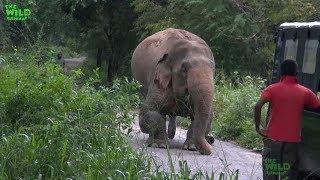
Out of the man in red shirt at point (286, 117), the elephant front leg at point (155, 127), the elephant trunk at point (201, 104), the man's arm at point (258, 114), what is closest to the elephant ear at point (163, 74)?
the elephant front leg at point (155, 127)

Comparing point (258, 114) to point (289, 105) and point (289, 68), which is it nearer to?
point (289, 105)

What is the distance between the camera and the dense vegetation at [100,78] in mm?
8297

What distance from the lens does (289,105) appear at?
8.62 m

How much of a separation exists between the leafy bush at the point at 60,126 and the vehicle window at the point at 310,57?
2271 millimetres

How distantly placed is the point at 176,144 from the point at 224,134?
12.1ft

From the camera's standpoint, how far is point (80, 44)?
131 ft

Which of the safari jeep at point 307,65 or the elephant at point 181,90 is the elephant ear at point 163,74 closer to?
the elephant at point 181,90

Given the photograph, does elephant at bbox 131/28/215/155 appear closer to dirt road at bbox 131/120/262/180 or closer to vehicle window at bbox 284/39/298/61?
dirt road at bbox 131/120/262/180

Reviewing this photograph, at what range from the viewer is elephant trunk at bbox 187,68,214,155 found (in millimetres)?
13094

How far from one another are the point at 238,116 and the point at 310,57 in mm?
8853

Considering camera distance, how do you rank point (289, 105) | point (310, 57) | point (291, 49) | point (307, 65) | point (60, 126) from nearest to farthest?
point (289, 105) < point (60, 126) < point (310, 57) < point (307, 65) < point (291, 49)

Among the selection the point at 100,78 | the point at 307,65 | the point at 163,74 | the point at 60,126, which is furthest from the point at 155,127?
the point at 60,126

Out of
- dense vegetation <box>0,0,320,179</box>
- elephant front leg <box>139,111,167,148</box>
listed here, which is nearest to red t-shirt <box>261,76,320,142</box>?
dense vegetation <box>0,0,320,179</box>

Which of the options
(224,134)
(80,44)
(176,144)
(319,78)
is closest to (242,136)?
(224,134)
